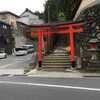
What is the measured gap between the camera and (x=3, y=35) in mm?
80062

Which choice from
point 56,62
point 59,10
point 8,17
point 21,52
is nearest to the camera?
point 56,62

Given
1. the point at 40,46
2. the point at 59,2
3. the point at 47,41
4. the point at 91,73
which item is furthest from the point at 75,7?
the point at 91,73

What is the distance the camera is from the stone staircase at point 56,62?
29.0 metres

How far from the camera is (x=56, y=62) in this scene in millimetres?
29969

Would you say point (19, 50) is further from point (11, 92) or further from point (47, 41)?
point (11, 92)

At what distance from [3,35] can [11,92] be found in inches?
2589

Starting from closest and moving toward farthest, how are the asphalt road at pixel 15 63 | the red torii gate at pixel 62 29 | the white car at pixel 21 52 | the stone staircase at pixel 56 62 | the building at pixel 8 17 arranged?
the red torii gate at pixel 62 29
the stone staircase at pixel 56 62
the asphalt road at pixel 15 63
the white car at pixel 21 52
the building at pixel 8 17

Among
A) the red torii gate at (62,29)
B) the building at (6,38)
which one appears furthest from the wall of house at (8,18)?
the red torii gate at (62,29)

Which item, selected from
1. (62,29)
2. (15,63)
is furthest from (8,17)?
(62,29)

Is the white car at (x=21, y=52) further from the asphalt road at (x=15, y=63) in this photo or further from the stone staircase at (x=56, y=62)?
the stone staircase at (x=56, y=62)

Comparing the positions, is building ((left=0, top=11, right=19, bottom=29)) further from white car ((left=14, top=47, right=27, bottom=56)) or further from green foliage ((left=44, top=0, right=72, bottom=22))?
green foliage ((left=44, top=0, right=72, bottom=22))

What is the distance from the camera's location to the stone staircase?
29.0 m

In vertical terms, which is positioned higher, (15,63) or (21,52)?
(21,52)

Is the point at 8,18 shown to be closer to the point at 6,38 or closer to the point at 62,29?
the point at 6,38
